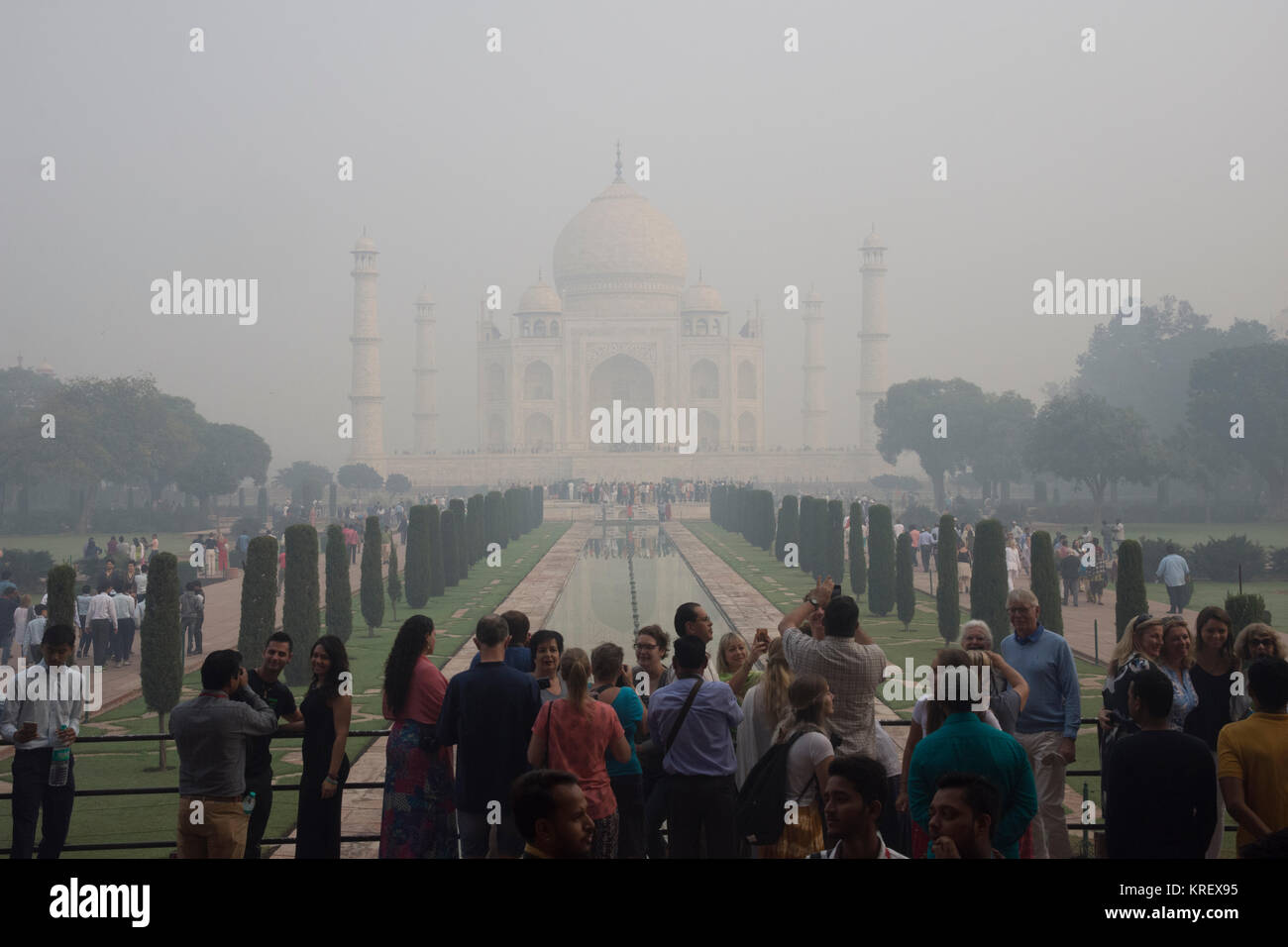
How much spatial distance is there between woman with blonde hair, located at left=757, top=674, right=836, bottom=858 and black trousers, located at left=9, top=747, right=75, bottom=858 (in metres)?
2.16

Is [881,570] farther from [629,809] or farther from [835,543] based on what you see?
[629,809]

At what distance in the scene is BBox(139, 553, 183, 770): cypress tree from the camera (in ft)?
24.2

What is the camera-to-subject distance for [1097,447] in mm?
26234

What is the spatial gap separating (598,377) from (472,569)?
31073 millimetres

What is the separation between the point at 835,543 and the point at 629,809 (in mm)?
12506

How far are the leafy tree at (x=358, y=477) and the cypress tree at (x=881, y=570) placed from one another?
93.5ft

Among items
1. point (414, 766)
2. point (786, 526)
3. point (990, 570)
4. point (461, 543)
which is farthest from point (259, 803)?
point (786, 526)

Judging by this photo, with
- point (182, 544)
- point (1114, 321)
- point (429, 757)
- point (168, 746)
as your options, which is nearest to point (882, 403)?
point (1114, 321)

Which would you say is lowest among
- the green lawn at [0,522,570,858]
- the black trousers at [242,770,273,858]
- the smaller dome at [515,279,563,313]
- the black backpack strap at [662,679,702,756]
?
the green lawn at [0,522,570,858]

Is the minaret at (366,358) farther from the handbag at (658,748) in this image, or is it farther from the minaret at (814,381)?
the handbag at (658,748)

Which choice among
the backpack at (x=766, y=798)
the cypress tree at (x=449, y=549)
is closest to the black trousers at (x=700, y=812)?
the backpack at (x=766, y=798)

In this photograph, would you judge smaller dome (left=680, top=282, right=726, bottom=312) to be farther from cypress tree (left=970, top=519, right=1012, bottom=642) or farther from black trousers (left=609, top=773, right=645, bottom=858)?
black trousers (left=609, top=773, right=645, bottom=858)

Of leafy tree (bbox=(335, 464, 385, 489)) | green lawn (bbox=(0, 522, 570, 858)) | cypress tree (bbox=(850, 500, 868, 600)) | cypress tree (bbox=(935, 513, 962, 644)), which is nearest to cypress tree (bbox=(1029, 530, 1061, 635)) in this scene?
cypress tree (bbox=(935, 513, 962, 644))
